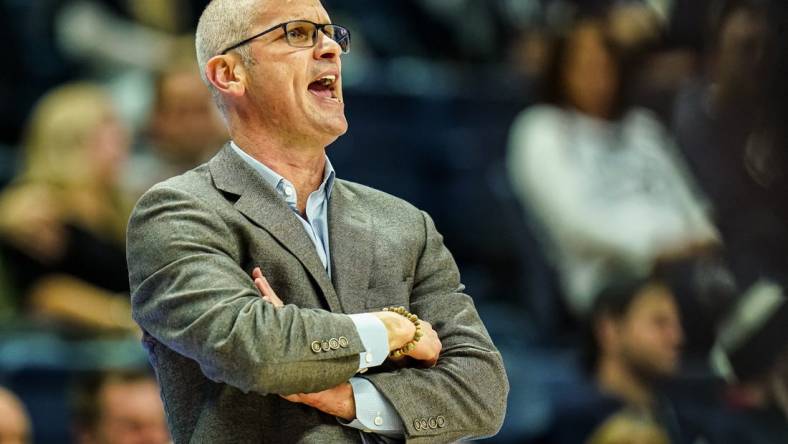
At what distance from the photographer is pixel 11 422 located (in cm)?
410

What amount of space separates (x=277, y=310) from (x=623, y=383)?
10.3 feet

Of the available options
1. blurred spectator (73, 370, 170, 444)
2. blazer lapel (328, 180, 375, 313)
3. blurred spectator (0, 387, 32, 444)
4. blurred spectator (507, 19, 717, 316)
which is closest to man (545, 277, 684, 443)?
blurred spectator (507, 19, 717, 316)

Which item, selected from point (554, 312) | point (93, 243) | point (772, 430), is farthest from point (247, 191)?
point (554, 312)

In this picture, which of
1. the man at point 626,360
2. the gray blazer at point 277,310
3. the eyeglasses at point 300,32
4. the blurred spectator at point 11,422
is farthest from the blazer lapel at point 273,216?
the man at point 626,360

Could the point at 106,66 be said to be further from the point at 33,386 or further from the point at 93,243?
the point at 33,386

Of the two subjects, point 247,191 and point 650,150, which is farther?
point 650,150

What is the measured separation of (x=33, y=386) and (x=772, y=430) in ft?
8.32

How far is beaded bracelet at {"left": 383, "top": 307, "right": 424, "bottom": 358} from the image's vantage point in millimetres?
2191

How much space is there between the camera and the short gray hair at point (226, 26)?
228 centimetres

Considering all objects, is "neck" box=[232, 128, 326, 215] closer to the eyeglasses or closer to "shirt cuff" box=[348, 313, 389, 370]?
the eyeglasses

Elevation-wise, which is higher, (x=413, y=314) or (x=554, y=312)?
(x=413, y=314)

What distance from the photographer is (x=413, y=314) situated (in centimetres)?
229

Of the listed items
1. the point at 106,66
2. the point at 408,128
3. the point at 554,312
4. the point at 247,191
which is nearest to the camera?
the point at 247,191

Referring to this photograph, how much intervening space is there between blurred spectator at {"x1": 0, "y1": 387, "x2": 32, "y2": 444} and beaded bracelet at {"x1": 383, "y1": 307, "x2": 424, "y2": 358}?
7.31 feet
